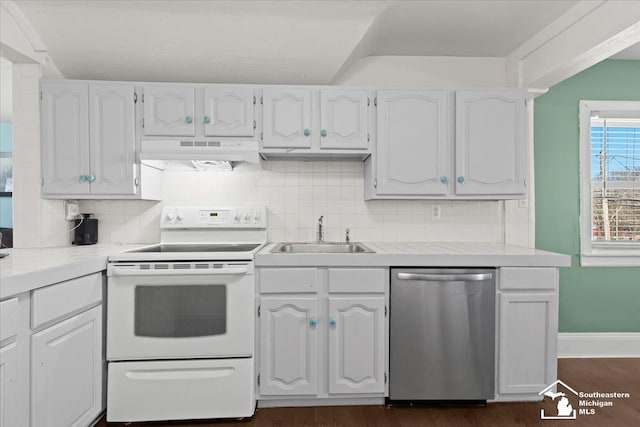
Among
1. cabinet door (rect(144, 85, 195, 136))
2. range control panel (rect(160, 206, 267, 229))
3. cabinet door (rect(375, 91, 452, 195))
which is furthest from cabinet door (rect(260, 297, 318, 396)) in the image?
cabinet door (rect(144, 85, 195, 136))

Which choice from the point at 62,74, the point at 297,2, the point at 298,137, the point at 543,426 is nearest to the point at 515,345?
the point at 543,426

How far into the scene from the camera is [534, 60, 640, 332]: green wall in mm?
2904

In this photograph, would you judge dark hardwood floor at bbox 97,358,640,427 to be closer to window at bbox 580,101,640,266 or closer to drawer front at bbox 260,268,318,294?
drawer front at bbox 260,268,318,294

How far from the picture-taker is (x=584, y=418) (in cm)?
203

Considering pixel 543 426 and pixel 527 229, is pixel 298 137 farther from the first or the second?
pixel 543 426

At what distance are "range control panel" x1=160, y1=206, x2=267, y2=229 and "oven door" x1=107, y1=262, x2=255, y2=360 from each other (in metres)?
0.67

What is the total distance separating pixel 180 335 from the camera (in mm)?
1972

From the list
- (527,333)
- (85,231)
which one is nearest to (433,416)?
(527,333)

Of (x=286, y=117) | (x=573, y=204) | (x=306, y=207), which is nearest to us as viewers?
(x=286, y=117)

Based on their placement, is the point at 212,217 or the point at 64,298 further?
the point at 212,217

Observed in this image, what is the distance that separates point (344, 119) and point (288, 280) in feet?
3.74

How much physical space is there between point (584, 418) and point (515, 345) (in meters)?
0.54

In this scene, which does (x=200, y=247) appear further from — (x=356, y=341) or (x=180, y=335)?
(x=356, y=341)

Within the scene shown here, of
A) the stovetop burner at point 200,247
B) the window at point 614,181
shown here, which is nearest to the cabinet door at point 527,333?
the window at point 614,181
